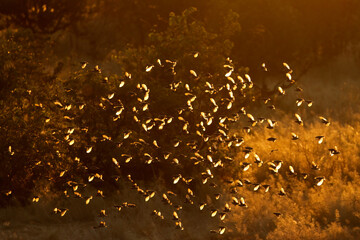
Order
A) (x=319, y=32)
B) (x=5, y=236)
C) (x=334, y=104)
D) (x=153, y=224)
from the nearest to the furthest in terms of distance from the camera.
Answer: (x=5, y=236) → (x=153, y=224) → (x=334, y=104) → (x=319, y=32)

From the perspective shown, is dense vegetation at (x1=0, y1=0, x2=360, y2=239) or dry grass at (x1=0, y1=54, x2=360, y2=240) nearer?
dense vegetation at (x1=0, y1=0, x2=360, y2=239)

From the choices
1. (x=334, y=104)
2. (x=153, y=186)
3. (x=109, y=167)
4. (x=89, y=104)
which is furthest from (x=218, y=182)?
(x=334, y=104)

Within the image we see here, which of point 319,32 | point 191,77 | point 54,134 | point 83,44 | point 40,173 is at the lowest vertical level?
point 40,173

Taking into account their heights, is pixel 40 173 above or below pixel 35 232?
above

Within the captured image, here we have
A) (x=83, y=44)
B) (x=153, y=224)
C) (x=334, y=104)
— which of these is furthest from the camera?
(x=83, y=44)

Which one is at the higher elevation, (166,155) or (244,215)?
(166,155)

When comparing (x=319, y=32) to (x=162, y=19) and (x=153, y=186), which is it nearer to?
(x=162, y=19)

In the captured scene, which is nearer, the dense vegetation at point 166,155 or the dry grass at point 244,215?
the dense vegetation at point 166,155

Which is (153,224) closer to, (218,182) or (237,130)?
(218,182)

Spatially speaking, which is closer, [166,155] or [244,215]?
[166,155]

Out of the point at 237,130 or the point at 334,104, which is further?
the point at 334,104
